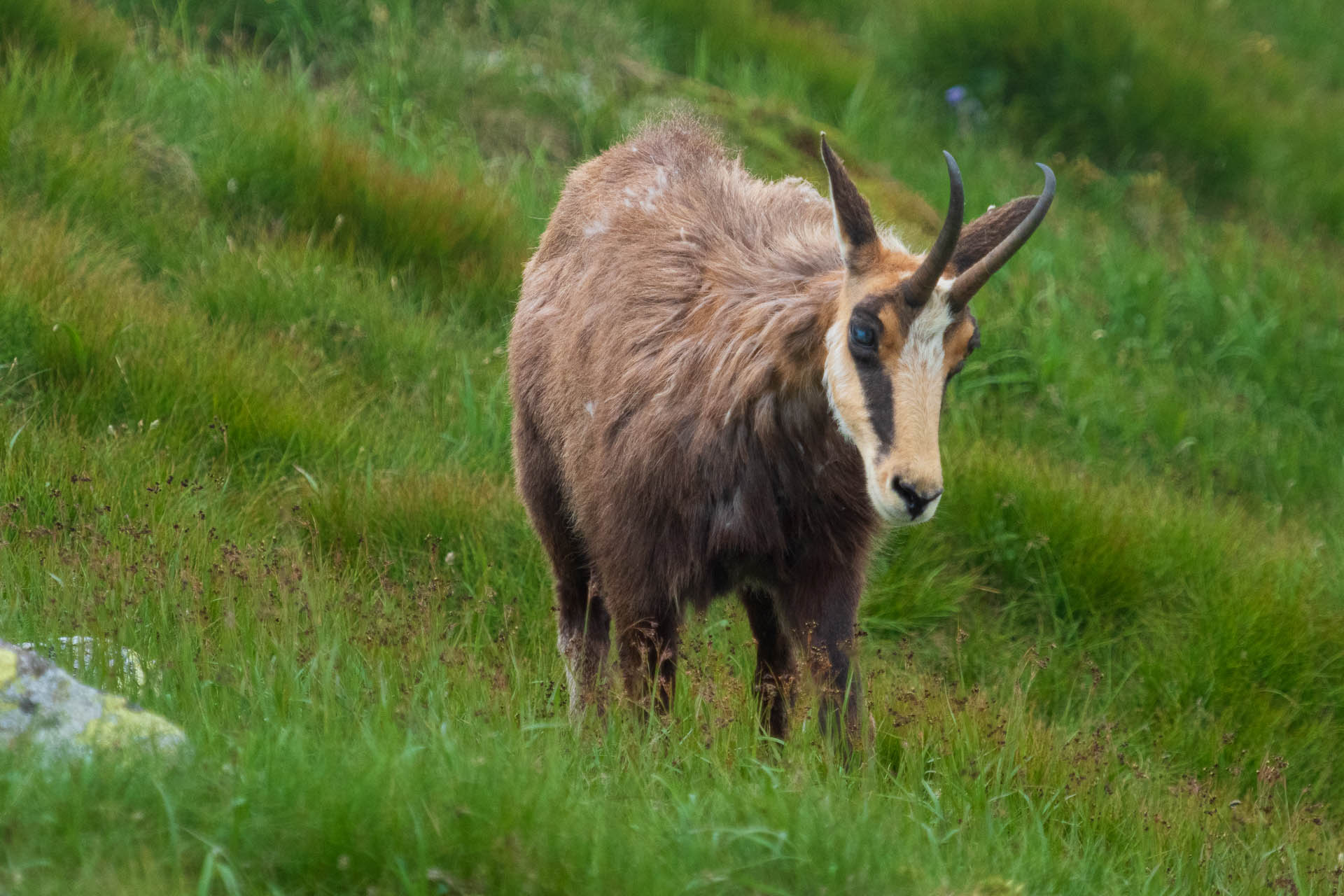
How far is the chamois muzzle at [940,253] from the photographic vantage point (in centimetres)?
363

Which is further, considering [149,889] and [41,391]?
[41,391]

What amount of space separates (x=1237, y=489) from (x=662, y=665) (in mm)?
4514

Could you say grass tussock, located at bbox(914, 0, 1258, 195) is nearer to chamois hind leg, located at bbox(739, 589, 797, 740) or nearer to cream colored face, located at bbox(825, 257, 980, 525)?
chamois hind leg, located at bbox(739, 589, 797, 740)

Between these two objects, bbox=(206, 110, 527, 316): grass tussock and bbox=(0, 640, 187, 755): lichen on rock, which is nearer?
bbox=(0, 640, 187, 755): lichen on rock

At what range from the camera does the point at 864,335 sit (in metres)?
3.74

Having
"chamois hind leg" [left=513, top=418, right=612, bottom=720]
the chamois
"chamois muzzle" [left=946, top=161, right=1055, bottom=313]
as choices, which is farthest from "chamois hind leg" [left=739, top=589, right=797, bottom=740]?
"chamois muzzle" [left=946, top=161, right=1055, bottom=313]

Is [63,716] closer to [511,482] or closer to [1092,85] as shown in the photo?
[511,482]

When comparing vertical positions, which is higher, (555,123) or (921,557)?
(555,123)

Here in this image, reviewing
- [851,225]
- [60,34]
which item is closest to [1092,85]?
[60,34]

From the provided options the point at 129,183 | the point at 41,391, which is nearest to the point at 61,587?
the point at 41,391

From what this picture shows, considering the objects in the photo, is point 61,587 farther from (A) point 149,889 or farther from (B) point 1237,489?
(B) point 1237,489

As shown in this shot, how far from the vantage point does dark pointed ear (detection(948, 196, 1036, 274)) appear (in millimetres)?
4145

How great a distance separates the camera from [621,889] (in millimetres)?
2871

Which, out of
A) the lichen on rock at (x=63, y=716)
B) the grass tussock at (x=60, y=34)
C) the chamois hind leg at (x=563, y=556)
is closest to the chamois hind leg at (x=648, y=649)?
the chamois hind leg at (x=563, y=556)
